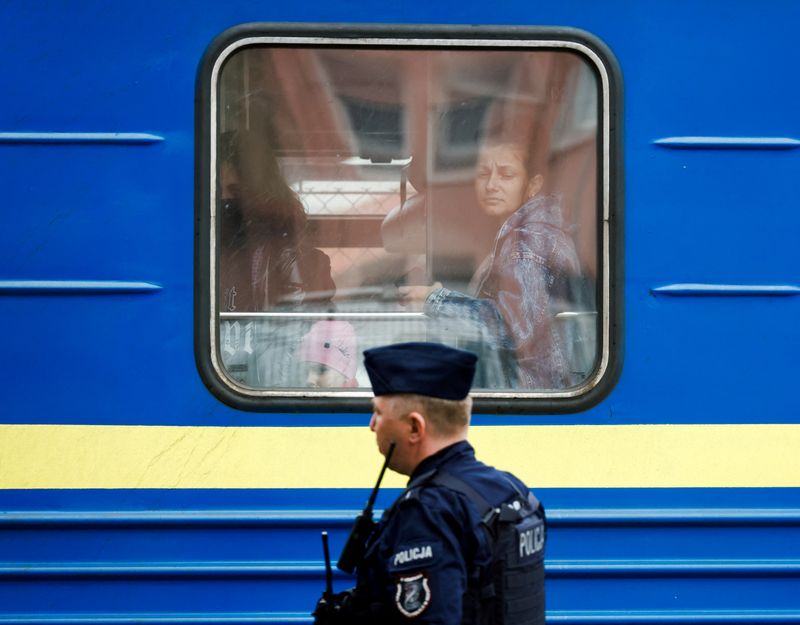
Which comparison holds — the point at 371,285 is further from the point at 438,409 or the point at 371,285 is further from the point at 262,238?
the point at 438,409

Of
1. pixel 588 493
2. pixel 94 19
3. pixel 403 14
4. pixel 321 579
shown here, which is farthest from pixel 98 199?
pixel 588 493

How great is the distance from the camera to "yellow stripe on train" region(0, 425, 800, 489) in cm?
283

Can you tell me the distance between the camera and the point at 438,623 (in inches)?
74.3

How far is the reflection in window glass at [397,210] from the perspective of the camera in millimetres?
2916

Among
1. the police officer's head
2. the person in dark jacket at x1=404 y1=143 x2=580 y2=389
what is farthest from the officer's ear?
the person in dark jacket at x1=404 y1=143 x2=580 y2=389

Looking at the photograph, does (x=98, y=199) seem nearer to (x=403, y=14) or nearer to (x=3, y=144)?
(x=3, y=144)

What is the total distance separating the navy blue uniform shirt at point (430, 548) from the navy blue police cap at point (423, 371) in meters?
0.11

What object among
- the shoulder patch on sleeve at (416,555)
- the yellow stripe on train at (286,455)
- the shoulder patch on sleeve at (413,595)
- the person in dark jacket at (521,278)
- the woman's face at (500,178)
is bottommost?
the shoulder patch on sleeve at (413,595)

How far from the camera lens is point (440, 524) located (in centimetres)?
194

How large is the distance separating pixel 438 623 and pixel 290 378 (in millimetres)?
1130

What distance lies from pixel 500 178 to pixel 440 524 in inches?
48.9

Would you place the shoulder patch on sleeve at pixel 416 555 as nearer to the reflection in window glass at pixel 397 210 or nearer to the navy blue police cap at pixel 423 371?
the navy blue police cap at pixel 423 371

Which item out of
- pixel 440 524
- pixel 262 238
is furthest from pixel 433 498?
pixel 262 238

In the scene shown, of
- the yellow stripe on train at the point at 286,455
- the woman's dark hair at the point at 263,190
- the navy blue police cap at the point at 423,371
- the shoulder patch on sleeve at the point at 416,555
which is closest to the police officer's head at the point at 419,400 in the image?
the navy blue police cap at the point at 423,371
